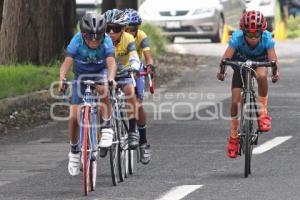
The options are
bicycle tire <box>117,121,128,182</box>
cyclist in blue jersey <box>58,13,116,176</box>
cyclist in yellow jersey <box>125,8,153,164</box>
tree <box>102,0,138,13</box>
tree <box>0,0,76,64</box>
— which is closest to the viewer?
cyclist in blue jersey <box>58,13,116,176</box>

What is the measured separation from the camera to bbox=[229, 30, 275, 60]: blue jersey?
507 inches

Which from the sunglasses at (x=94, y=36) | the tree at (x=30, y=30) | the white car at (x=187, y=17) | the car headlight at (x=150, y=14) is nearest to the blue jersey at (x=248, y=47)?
the sunglasses at (x=94, y=36)

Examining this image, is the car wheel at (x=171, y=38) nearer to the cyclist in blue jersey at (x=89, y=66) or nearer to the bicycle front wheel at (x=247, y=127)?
the bicycle front wheel at (x=247, y=127)

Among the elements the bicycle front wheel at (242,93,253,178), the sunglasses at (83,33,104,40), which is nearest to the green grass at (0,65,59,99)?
the bicycle front wheel at (242,93,253,178)

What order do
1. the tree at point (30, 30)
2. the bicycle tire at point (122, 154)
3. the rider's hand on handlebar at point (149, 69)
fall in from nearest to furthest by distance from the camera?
the bicycle tire at point (122, 154) < the rider's hand on handlebar at point (149, 69) < the tree at point (30, 30)

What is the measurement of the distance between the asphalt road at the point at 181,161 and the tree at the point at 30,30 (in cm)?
215

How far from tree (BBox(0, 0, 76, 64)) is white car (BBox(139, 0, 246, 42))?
1218 cm

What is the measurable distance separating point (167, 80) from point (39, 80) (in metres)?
4.97

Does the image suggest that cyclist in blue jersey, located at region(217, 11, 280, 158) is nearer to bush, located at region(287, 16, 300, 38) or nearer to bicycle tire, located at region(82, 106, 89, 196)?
bicycle tire, located at region(82, 106, 89, 196)

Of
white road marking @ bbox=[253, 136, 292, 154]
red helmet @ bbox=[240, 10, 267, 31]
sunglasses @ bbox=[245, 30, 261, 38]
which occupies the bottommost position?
white road marking @ bbox=[253, 136, 292, 154]

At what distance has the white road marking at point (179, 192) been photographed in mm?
11188

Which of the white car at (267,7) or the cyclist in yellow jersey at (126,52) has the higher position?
the cyclist in yellow jersey at (126,52)

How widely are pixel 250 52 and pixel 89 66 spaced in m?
1.87

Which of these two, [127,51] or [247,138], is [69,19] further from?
[247,138]
